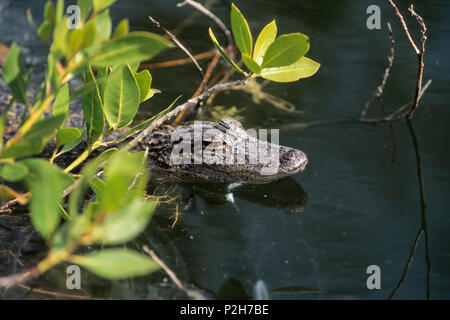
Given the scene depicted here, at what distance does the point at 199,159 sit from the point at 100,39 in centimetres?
242

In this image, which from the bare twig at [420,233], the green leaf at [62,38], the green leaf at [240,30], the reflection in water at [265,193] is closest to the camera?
the green leaf at [62,38]

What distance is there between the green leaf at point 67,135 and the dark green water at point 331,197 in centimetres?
76

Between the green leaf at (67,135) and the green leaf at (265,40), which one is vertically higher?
the green leaf at (265,40)

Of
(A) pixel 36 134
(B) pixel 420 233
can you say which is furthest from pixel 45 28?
(B) pixel 420 233

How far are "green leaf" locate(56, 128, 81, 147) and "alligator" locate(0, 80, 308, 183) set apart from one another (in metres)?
1.68

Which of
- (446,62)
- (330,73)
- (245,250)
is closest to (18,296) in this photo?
(245,250)

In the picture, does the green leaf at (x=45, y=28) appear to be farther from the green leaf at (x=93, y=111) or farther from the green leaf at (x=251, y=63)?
the green leaf at (x=251, y=63)

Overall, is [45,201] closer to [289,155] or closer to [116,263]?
[116,263]

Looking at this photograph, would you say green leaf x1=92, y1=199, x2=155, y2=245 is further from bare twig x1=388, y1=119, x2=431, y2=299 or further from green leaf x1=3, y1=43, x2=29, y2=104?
bare twig x1=388, y1=119, x2=431, y2=299

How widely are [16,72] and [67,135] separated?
56cm

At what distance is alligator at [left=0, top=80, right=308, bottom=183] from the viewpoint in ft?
12.7

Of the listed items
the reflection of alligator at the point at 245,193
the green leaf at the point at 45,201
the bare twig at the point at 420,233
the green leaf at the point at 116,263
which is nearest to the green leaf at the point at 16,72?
the green leaf at the point at 45,201

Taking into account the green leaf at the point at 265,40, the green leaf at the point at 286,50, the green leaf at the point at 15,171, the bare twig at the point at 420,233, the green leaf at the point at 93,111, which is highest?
the green leaf at the point at 265,40

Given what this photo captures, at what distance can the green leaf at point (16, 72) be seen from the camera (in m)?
1.84
